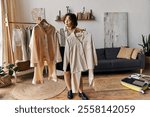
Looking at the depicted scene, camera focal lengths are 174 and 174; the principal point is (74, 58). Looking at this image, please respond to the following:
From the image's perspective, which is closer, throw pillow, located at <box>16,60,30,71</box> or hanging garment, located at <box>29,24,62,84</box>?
hanging garment, located at <box>29,24,62,84</box>

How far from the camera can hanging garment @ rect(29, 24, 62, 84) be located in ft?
6.19

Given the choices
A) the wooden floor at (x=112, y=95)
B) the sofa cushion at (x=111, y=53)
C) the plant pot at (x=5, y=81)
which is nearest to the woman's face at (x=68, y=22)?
the wooden floor at (x=112, y=95)

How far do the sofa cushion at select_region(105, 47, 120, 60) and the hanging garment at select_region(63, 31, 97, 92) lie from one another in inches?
57.2

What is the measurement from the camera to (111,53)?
137 inches

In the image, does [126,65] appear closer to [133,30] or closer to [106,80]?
[106,80]

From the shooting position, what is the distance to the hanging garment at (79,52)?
1946 millimetres

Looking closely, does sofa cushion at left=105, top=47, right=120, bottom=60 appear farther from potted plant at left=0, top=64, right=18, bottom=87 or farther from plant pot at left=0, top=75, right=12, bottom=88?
plant pot at left=0, top=75, right=12, bottom=88

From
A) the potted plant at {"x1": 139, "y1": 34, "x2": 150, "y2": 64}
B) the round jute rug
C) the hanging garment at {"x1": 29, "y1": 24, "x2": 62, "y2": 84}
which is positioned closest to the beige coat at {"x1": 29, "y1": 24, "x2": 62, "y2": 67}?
the hanging garment at {"x1": 29, "y1": 24, "x2": 62, "y2": 84}

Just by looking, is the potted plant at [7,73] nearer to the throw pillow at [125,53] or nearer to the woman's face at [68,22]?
the woman's face at [68,22]

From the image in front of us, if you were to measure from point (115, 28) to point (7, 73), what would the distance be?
2130mm

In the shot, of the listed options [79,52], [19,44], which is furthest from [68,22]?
[19,44]

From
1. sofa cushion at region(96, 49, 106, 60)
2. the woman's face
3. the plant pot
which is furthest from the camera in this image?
sofa cushion at region(96, 49, 106, 60)

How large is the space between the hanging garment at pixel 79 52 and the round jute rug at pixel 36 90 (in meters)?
0.57

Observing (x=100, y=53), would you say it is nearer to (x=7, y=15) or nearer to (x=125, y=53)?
(x=125, y=53)
